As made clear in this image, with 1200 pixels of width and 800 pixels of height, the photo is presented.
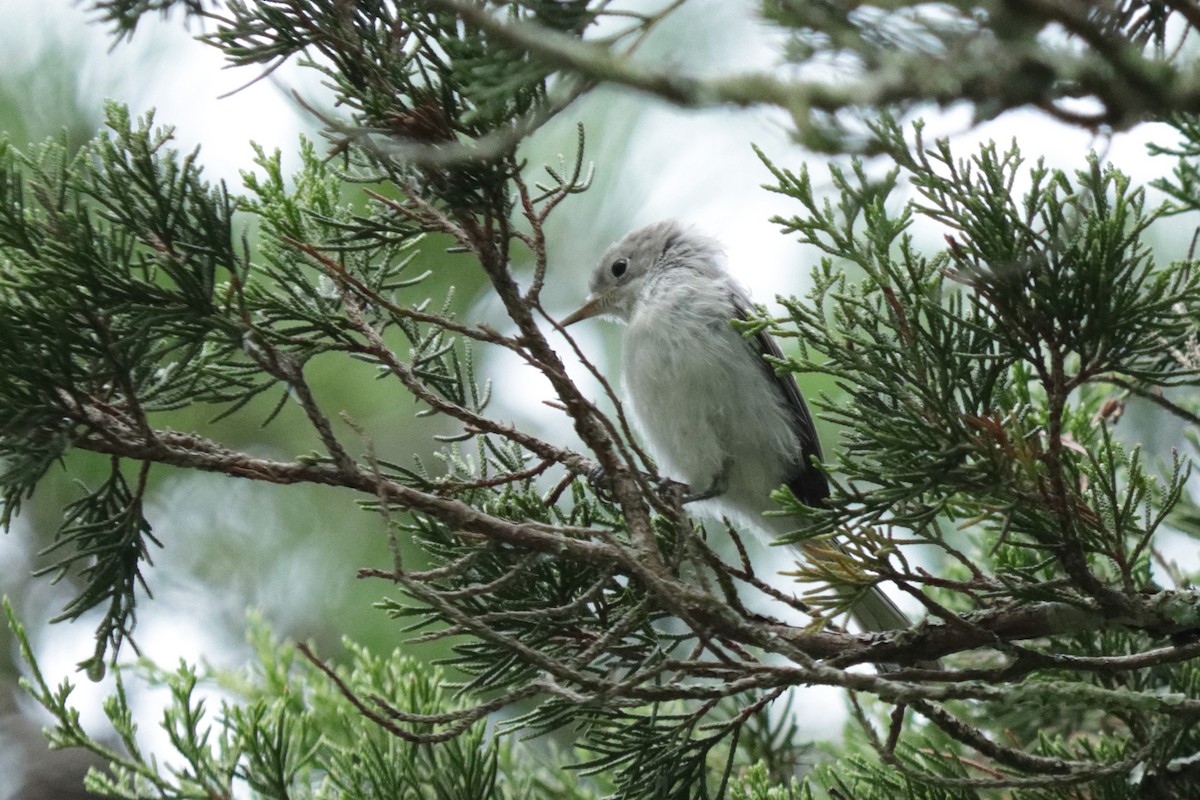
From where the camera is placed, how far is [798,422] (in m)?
3.36

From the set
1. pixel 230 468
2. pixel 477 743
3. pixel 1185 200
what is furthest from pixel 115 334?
pixel 1185 200

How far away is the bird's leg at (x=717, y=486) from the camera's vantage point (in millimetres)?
3258

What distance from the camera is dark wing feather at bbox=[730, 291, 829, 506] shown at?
3.32 metres

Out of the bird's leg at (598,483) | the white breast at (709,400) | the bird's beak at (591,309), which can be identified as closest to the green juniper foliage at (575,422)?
the bird's leg at (598,483)

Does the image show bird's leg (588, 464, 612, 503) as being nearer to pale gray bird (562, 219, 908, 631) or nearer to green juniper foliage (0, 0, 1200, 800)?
green juniper foliage (0, 0, 1200, 800)

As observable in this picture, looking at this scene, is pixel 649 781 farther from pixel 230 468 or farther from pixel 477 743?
pixel 230 468

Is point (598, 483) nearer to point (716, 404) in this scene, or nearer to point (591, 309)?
point (716, 404)

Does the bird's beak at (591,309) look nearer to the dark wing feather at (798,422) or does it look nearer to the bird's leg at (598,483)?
the dark wing feather at (798,422)

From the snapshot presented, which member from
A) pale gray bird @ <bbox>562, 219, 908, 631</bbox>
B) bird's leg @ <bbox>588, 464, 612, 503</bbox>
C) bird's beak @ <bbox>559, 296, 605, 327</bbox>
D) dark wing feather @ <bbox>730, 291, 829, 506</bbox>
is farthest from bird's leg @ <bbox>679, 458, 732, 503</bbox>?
bird's beak @ <bbox>559, 296, 605, 327</bbox>

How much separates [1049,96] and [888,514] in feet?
3.98

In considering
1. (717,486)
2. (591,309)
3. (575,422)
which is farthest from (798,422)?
(575,422)

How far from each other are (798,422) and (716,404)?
32cm

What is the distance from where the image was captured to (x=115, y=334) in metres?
1.91

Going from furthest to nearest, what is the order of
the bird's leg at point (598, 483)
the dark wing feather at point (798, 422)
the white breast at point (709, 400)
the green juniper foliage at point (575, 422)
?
the dark wing feather at point (798, 422) < the white breast at point (709, 400) < the bird's leg at point (598, 483) < the green juniper foliage at point (575, 422)
